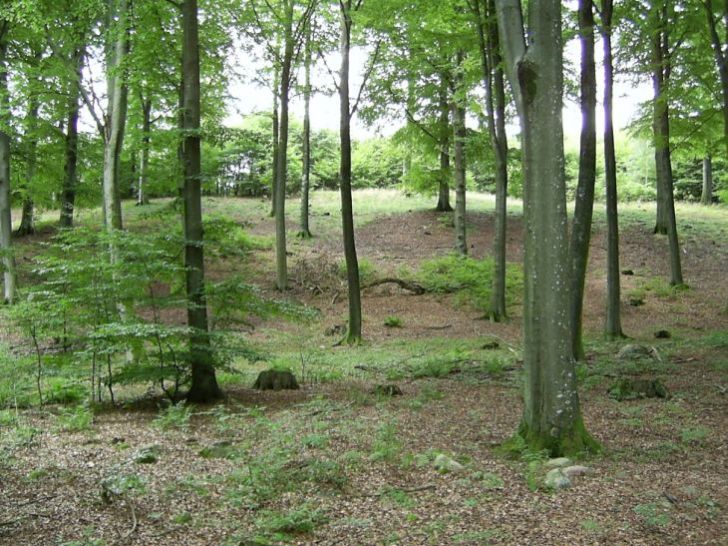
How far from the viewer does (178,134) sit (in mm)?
8188

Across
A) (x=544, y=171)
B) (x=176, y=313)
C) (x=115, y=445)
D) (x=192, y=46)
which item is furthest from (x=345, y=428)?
(x=176, y=313)

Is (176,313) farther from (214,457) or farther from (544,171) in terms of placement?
(544,171)

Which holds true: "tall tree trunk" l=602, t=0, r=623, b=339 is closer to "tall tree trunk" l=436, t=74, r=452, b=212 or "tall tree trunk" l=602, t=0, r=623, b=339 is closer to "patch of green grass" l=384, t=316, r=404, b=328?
"patch of green grass" l=384, t=316, r=404, b=328

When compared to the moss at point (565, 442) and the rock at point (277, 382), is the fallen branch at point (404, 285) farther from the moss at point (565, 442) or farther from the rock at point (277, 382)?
the moss at point (565, 442)

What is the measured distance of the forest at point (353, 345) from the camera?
456 cm

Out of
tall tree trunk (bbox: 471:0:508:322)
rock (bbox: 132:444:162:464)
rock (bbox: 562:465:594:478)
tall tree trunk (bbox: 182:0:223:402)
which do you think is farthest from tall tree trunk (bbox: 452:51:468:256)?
rock (bbox: 132:444:162:464)

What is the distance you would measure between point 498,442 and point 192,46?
6861mm

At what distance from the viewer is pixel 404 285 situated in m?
19.9

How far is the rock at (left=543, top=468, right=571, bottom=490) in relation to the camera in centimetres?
482

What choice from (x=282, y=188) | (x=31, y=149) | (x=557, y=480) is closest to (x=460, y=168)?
(x=282, y=188)

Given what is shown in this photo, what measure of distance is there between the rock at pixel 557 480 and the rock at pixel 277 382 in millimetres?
5090

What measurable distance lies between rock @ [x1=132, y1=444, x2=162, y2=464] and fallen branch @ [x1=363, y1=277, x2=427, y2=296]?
46.7ft

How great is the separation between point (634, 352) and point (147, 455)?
903 centimetres

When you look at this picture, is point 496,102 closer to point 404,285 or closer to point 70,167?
point 404,285
